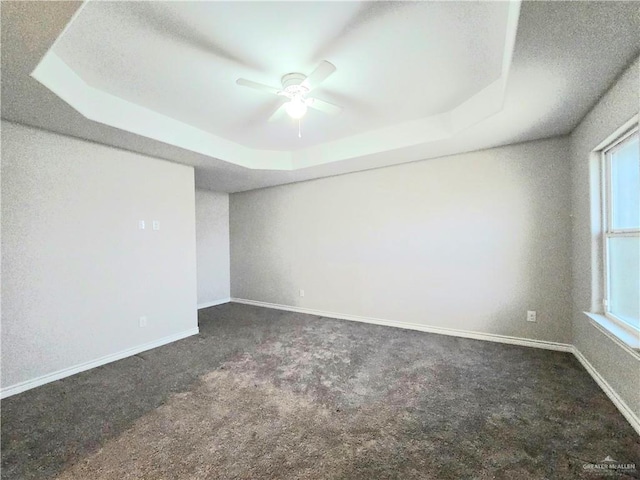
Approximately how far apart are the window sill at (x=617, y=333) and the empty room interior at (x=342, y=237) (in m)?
0.02

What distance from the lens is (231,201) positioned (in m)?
5.73

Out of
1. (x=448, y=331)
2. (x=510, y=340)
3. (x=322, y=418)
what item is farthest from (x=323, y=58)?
(x=510, y=340)

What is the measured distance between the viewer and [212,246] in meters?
5.51

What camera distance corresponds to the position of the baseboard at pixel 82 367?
7.55 feet

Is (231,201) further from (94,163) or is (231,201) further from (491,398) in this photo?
(491,398)

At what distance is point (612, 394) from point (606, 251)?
111cm

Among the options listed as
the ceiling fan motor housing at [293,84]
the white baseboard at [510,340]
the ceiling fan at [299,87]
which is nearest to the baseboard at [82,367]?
the white baseboard at [510,340]

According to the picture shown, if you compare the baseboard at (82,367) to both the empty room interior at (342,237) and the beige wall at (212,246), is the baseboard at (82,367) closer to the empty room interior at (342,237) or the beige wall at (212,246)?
the empty room interior at (342,237)

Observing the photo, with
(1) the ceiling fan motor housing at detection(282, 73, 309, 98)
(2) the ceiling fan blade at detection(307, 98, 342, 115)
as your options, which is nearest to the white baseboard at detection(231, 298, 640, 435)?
(2) the ceiling fan blade at detection(307, 98, 342, 115)

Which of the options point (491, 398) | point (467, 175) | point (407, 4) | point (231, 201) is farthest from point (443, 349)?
point (231, 201)

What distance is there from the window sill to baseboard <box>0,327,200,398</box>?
4.29 meters

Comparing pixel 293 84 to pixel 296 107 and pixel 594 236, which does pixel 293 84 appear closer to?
pixel 296 107

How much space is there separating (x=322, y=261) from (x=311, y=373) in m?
2.21

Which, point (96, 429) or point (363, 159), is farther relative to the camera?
point (363, 159)
